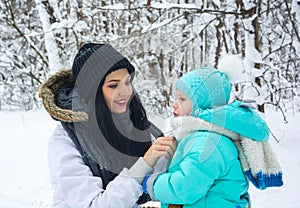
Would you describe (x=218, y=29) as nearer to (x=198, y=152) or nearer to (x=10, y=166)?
(x=10, y=166)

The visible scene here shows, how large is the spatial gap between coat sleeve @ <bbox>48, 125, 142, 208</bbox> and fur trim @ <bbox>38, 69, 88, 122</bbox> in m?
0.13

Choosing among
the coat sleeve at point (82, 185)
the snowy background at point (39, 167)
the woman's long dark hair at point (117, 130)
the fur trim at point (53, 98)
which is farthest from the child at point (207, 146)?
the snowy background at point (39, 167)

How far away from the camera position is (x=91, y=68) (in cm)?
180

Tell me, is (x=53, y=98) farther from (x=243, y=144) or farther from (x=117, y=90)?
(x=243, y=144)

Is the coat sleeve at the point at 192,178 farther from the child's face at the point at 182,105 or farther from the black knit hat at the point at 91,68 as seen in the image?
the black knit hat at the point at 91,68

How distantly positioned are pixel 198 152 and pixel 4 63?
34.5 ft

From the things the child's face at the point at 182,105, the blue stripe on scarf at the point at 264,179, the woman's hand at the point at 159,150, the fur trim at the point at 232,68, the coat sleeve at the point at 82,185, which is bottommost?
the blue stripe on scarf at the point at 264,179

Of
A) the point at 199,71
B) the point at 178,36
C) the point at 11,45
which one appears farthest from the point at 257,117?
the point at 11,45

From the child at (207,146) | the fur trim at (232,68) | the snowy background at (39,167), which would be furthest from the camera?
the snowy background at (39,167)

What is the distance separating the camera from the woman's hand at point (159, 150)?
1.63m

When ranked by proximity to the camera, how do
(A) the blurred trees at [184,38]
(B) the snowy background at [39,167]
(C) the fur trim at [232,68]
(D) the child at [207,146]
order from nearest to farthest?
(D) the child at [207,146] → (C) the fur trim at [232,68] → (B) the snowy background at [39,167] → (A) the blurred trees at [184,38]

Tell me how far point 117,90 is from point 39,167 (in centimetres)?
460

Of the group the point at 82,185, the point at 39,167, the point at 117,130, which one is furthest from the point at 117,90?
the point at 39,167

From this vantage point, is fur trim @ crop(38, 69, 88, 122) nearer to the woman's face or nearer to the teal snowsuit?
the woman's face
